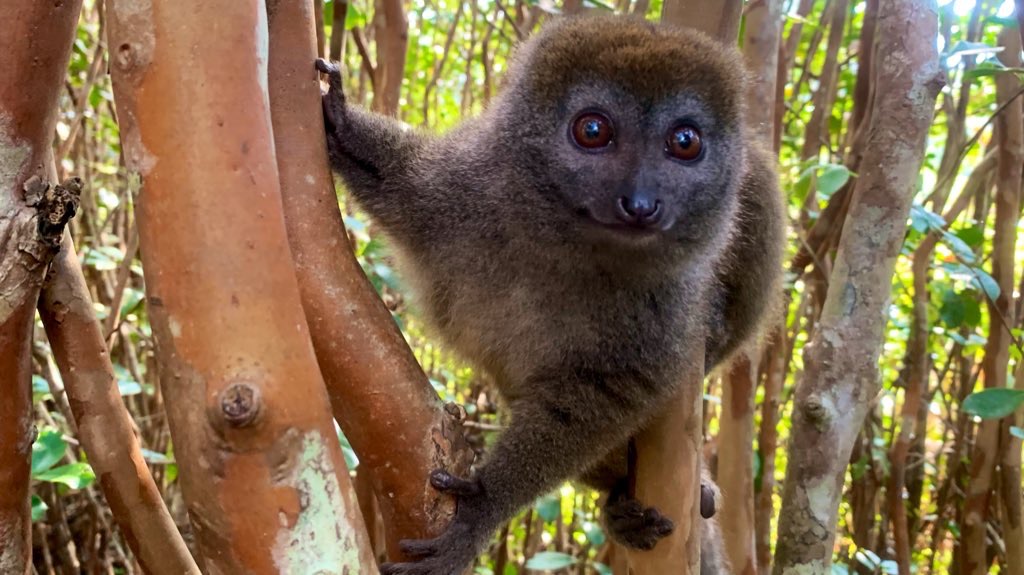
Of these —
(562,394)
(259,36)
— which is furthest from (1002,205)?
(259,36)

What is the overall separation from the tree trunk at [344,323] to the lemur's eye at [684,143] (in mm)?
1001

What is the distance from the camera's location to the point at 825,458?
2672mm

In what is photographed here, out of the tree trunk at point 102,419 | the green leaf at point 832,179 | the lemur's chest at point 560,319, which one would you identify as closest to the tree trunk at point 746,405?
the green leaf at point 832,179

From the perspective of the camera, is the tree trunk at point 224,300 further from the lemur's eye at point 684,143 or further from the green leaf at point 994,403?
the green leaf at point 994,403

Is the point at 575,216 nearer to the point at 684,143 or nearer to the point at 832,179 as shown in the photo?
the point at 684,143

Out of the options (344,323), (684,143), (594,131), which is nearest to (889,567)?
(684,143)

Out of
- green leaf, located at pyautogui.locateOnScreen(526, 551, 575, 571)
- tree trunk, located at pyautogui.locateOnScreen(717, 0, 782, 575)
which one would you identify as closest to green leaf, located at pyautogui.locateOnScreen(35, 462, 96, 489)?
green leaf, located at pyautogui.locateOnScreen(526, 551, 575, 571)

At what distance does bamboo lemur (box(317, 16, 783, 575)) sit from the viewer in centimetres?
221

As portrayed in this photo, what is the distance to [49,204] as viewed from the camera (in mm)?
1477

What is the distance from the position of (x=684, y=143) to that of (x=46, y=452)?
6.45 feet

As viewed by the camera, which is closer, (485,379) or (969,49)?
(969,49)

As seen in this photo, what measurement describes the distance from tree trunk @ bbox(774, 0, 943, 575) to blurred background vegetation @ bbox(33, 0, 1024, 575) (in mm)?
300

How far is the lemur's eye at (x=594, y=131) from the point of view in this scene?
221cm

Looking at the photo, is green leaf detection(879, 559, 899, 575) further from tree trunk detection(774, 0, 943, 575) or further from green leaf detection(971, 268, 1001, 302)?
green leaf detection(971, 268, 1001, 302)
